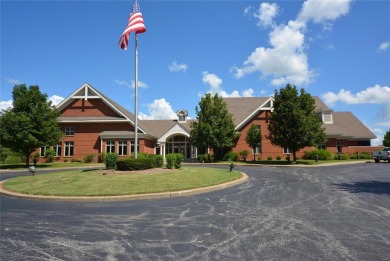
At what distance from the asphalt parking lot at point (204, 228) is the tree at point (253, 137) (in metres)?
25.1

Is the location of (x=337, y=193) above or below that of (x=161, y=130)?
below

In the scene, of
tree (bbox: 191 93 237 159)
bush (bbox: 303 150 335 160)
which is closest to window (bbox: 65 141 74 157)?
tree (bbox: 191 93 237 159)

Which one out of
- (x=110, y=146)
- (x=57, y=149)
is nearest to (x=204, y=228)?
(x=110, y=146)

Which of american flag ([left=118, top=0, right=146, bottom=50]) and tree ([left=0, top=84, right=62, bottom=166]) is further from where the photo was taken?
tree ([left=0, top=84, right=62, bottom=166])

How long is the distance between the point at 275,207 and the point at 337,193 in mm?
4097

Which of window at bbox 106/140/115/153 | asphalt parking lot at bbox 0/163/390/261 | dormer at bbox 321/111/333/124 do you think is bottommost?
asphalt parking lot at bbox 0/163/390/261

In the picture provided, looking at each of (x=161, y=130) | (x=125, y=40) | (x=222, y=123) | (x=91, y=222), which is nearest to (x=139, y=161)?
(x=125, y=40)

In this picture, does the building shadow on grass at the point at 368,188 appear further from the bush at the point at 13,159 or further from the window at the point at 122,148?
the bush at the point at 13,159

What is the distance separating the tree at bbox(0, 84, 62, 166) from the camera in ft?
97.1

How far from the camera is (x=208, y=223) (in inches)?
292

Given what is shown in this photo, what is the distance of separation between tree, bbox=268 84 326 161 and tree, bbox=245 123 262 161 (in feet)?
10.7

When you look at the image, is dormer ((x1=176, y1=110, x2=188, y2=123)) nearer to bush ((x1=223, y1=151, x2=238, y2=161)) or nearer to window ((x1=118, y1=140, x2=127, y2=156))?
bush ((x1=223, y1=151, x2=238, y2=161))

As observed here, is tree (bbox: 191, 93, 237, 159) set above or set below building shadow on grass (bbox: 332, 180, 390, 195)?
above

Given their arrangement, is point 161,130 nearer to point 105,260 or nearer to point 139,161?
point 139,161
